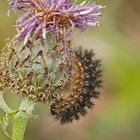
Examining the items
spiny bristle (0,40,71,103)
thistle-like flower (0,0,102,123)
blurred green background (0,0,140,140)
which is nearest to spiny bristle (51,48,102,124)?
thistle-like flower (0,0,102,123)

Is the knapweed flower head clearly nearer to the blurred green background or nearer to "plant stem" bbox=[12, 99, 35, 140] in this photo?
"plant stem" bbox=[12, 99, 35, 140]

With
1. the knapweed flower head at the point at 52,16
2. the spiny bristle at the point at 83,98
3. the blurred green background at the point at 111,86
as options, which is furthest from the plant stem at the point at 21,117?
the blurred green background at the point at 111,86

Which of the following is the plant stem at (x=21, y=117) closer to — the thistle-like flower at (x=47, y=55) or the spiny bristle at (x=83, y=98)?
the thistle-like flower at (x=47, y=55)

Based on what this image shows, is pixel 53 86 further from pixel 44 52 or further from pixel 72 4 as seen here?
pixel 72 4

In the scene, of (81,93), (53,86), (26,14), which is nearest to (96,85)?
(81,93)

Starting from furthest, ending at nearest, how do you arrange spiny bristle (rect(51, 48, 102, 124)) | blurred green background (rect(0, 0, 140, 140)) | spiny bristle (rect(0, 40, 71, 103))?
blurred green background (rect(0, 0, 140, 140)), spiny bristle (rect(51, 48, 102, 124)), spiny bristle (rect(0, 40, 71, 103))

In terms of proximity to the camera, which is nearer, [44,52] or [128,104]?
[44,52]

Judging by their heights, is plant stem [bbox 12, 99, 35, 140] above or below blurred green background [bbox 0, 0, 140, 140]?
above
